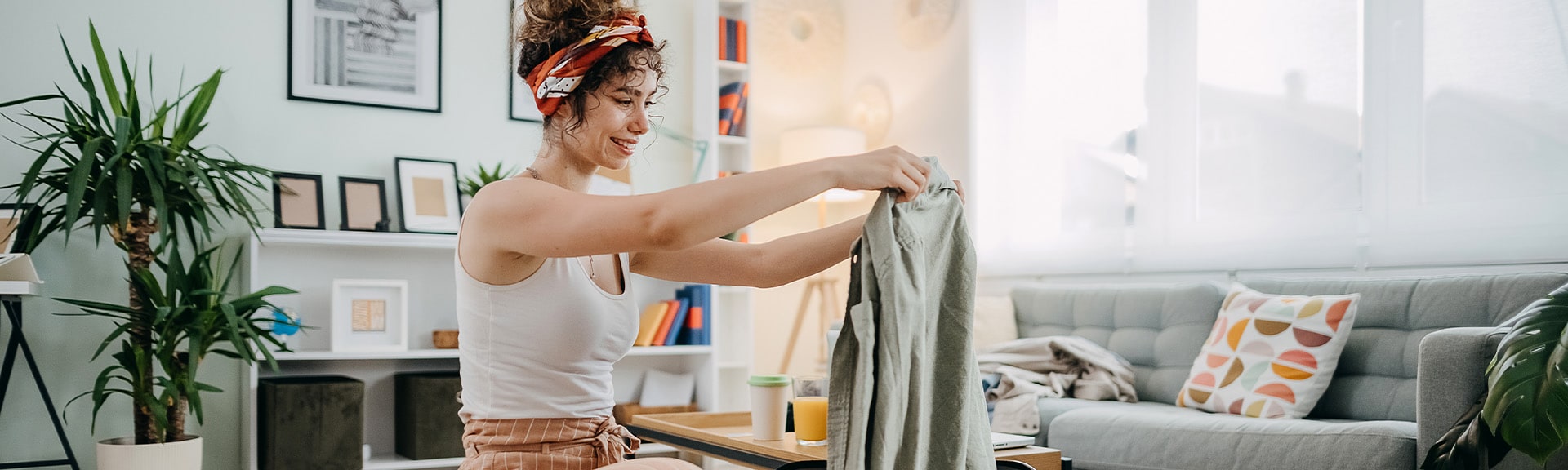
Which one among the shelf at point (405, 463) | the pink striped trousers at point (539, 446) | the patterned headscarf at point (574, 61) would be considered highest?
the patterned headscarf at point (574, 61)

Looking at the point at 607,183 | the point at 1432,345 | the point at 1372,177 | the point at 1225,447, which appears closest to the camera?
the point at 1432,345

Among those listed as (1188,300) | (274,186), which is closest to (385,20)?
(274,186)

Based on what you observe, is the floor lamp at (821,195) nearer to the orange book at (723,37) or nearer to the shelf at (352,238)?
the orange book at (723,37)

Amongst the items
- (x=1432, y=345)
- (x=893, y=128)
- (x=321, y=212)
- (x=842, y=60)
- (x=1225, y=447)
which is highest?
(x=842, y=60)

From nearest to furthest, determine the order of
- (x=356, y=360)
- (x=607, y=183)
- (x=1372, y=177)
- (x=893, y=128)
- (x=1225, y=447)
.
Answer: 1. (x=1225, y=447)
2. (x=1372, y=177)
3. (x=356, y=360)
4. (x=607, y=183)
5. (x=893, y=128)

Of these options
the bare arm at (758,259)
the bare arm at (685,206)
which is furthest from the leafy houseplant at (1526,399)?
the bare arm at (685,206)

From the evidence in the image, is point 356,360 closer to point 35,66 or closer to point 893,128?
point 35,66

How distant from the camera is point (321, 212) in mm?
3719

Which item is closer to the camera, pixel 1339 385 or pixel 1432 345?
pixel 1432 345

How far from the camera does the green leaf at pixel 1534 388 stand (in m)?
1.91

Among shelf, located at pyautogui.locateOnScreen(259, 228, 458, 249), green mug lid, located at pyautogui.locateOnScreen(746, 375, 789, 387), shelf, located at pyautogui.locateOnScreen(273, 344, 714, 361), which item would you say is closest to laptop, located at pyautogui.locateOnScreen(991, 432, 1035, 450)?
green mug lid, located at pyautogui.locateOnScreen(746, 375, 789, 387)

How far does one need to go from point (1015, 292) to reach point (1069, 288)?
0.80ft

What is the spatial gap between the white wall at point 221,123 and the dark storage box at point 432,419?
0.65m

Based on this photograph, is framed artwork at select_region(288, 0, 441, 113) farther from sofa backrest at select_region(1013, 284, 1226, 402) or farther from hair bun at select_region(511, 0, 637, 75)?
hair bun at select_region(511, 0, 637, 75)
